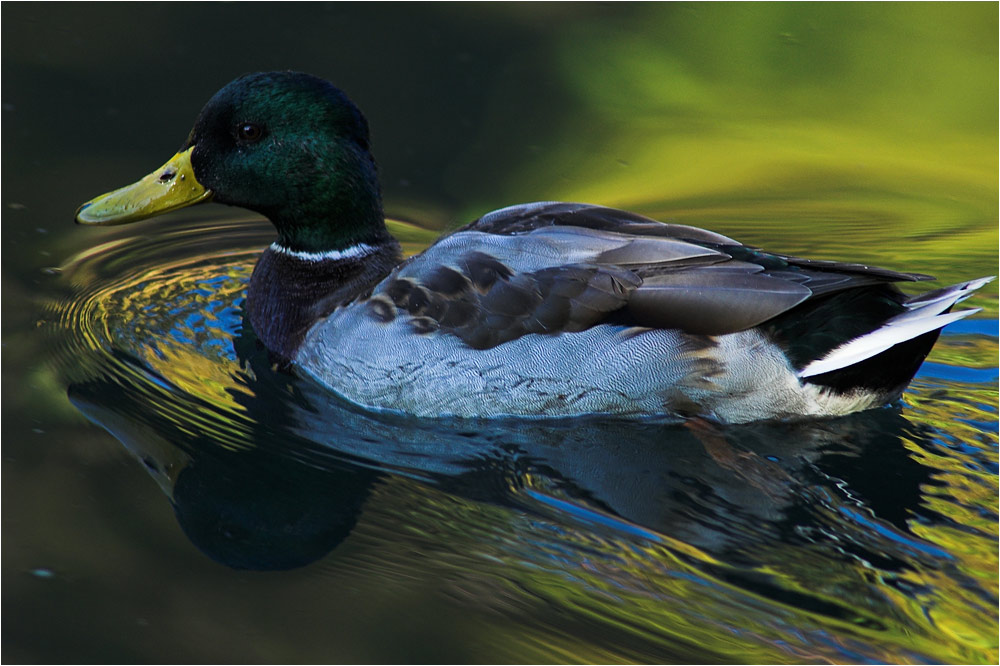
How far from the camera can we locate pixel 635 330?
495 cm

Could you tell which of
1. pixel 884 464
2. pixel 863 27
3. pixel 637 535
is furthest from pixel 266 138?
pixel 863 27

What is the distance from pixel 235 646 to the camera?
380 cm

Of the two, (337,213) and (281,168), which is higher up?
(281,168)

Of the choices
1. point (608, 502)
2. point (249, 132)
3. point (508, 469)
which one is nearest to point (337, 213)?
point (249, 132)

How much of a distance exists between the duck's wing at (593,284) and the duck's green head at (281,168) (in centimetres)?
63

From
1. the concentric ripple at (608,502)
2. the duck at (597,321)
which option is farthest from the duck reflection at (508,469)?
the duck at (597,321)

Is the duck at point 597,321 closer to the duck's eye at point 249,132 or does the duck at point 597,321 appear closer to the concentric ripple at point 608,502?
the duck's eye at point 249,132

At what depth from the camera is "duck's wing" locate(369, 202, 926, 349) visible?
193 inches

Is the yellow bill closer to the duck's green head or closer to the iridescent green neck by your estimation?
the duck's green head

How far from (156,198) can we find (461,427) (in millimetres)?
1867

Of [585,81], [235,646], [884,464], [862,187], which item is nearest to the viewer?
[235,646]

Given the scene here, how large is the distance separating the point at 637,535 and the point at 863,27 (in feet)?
22.1

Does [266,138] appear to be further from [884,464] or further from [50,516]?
[884,464]

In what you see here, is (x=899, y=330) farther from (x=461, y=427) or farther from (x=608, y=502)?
(x=461, y=427)
